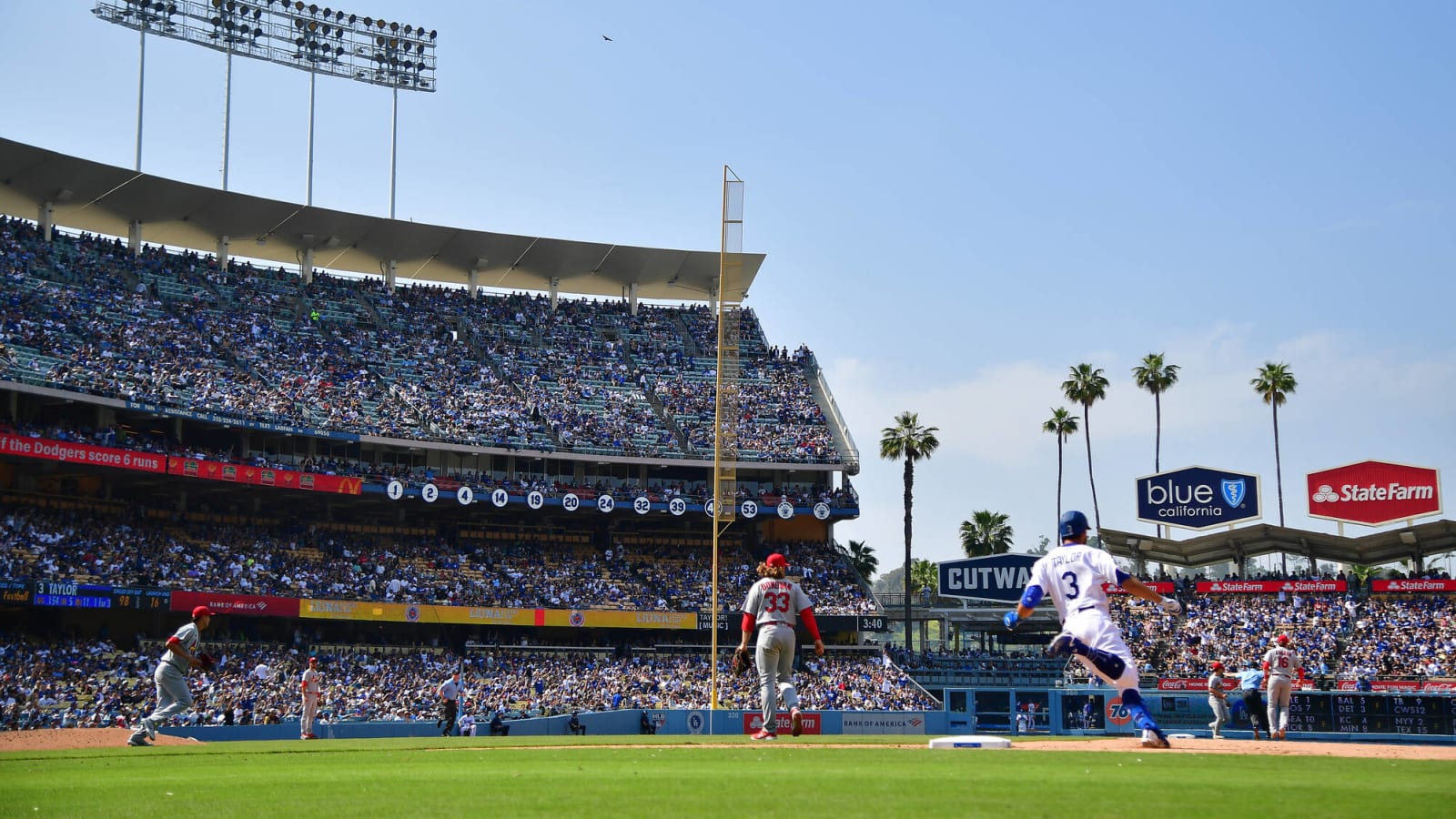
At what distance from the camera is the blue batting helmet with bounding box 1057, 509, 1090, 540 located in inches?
536

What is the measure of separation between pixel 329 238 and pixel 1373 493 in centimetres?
4856

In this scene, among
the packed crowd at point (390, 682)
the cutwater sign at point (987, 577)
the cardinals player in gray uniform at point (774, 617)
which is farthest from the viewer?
the cutwater sign at point (987, 577)

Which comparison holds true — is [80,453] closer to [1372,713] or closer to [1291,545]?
[1372,713]

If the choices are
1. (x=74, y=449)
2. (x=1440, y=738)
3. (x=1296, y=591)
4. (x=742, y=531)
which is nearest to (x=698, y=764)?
(x=1440, y=738)

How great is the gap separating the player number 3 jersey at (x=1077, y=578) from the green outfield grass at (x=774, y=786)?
150 cm

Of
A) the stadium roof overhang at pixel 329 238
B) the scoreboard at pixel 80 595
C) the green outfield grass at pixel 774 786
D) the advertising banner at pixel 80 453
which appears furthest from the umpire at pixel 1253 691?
the advertising banner at pixel 80 453

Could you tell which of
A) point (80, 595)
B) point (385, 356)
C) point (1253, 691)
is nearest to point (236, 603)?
point (80, 595)

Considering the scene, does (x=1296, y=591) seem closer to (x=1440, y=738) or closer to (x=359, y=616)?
(x=1440, y=738)

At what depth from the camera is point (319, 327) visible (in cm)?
6106

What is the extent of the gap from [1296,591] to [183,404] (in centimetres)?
4427

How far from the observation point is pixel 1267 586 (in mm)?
54719

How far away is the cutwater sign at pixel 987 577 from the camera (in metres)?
58.8

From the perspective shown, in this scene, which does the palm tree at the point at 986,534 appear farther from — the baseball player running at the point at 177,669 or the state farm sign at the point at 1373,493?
the baseball player running at the point at 177,669

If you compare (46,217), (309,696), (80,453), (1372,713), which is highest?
(46,217)
